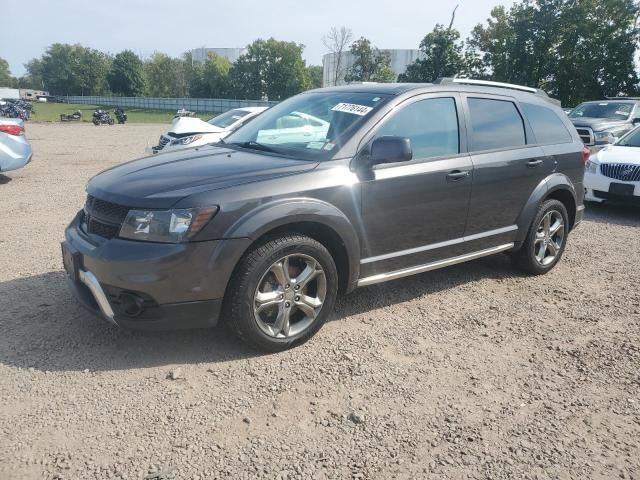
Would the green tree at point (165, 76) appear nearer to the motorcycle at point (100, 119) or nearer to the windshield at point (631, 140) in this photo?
the motorcycle at point (100, 119)

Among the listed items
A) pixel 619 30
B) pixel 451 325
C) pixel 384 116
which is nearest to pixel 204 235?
pixel 384 116

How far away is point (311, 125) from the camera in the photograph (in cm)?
407

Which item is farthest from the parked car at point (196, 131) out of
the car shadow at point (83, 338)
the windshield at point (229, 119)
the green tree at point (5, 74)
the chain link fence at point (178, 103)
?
the green tree at point (5, 74)

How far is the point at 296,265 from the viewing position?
3.47 m

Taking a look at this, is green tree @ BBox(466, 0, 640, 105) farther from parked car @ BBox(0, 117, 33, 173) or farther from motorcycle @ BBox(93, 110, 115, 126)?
parked car @ BBox(0, 117, 33, 173)

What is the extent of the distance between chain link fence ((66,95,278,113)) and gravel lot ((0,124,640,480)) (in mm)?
33759

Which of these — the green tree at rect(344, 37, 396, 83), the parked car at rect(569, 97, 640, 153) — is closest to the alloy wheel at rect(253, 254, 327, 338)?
the parked car at rect(569, 97, 640, 153)

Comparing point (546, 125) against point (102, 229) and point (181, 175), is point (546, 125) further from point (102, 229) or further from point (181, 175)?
→ point (102, 229)

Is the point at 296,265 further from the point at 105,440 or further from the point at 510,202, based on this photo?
the point at 510,202

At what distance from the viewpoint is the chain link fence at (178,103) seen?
51.4 m

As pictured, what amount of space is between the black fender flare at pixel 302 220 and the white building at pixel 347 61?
188 feet

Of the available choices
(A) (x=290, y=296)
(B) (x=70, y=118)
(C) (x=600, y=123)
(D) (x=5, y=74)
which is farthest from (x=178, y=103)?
(D) (x=5, y=74)

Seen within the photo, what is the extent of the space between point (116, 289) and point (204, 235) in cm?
61

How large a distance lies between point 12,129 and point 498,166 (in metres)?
8.89
